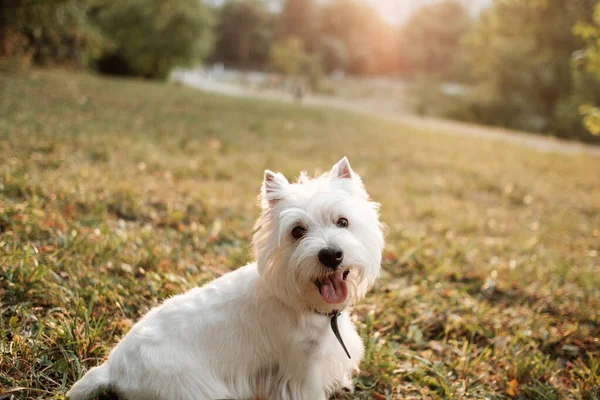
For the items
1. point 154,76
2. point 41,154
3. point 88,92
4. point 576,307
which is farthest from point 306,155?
point 154,76

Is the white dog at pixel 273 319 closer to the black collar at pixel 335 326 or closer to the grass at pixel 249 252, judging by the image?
the black collar at pixel 335 326

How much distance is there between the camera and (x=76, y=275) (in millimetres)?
4082

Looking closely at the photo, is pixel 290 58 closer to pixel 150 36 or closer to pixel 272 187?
pixel 150 36

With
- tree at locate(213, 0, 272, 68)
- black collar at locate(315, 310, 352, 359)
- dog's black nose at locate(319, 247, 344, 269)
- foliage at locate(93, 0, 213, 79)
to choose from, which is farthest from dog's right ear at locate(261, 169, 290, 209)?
tree at locate(213, 0, 272, 68)

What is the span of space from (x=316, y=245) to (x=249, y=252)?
7.82 feet

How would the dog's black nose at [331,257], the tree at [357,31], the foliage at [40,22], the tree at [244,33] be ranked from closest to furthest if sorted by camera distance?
the dog's black nose at [331,257]
the foliage at [40,22]
the tree at [244,33]
the tree at [357,31]

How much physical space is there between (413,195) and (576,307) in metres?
4.35

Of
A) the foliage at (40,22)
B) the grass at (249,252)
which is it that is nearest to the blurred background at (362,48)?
the foliage at (40,22)

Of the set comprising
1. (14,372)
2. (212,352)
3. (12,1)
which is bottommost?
(14,372)

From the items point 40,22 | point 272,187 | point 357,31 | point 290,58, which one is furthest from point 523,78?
point 357,31

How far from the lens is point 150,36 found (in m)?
31.3

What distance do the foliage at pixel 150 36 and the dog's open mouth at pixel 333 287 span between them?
101 ft

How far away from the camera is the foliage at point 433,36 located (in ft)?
228

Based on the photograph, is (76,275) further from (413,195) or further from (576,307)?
(413,195)
